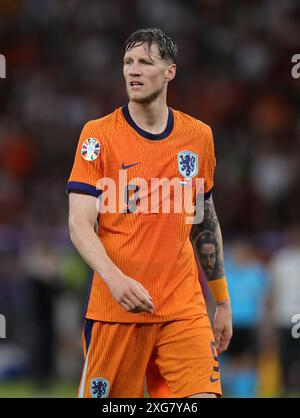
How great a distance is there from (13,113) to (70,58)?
1610 mm

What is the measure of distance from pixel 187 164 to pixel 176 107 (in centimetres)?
1034

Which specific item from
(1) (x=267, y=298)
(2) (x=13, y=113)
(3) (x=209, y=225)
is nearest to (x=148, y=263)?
(3) (x=209, y=225)

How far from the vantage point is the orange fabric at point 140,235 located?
5363mm

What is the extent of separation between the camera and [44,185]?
49.4 feet

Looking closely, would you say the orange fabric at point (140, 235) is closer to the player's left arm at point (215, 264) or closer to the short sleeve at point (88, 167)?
the short sleeve at point (88, 167)

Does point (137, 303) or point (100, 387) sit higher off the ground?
point (137, 303)

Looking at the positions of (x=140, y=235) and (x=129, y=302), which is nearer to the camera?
(x=129, y=302)

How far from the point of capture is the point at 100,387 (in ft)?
17.6

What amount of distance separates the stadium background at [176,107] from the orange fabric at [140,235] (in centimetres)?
577

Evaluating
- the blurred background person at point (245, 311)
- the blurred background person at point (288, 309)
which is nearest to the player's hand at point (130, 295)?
the blurred background person at point (288, 309)

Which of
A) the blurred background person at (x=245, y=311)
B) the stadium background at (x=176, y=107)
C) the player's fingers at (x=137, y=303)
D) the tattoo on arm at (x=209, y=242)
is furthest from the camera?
the stadium background at (x=176, y=107)

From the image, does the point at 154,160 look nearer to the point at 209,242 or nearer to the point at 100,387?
the point at 209,242

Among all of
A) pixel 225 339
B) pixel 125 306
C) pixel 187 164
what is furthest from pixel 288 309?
pixel 125 306

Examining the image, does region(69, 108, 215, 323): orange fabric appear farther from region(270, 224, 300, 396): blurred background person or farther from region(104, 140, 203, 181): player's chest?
region(270, 224, 300, 396): blurred background person
